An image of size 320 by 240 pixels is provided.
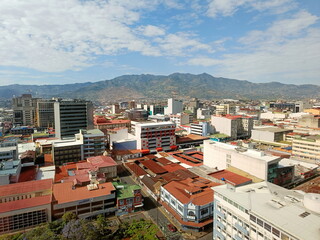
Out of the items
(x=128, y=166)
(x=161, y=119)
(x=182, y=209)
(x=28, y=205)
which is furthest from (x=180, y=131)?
(x=28, y=205)

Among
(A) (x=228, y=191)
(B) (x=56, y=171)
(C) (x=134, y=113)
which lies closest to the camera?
(A) (x=228, y=191)

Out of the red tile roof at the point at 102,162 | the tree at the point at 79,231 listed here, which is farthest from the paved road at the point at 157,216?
the red tile roof at the point at 102,162

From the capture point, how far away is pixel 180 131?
302 feet

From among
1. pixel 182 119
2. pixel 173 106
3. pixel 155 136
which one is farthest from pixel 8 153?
pixel 173 106

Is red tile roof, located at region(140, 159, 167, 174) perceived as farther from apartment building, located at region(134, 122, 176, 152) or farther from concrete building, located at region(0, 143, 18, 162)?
concrete building, located at region(0, 143, 18, 162)

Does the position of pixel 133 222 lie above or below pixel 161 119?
below

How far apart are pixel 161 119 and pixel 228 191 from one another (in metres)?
88.1

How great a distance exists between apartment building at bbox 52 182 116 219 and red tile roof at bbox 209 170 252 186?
19504mm

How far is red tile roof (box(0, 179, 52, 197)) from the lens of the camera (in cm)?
3106

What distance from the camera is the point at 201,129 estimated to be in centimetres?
8506

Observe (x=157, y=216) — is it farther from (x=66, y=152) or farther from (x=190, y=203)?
(x=66, y=152)

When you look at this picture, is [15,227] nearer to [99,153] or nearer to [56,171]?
[56,171]

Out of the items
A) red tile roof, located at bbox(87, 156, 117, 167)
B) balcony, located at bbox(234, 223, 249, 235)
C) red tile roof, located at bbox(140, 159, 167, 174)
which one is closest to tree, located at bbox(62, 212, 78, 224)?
red tile roof, located at bbox(87, 156, 117, 167)

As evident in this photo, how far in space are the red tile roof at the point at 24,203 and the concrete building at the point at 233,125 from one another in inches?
2842
